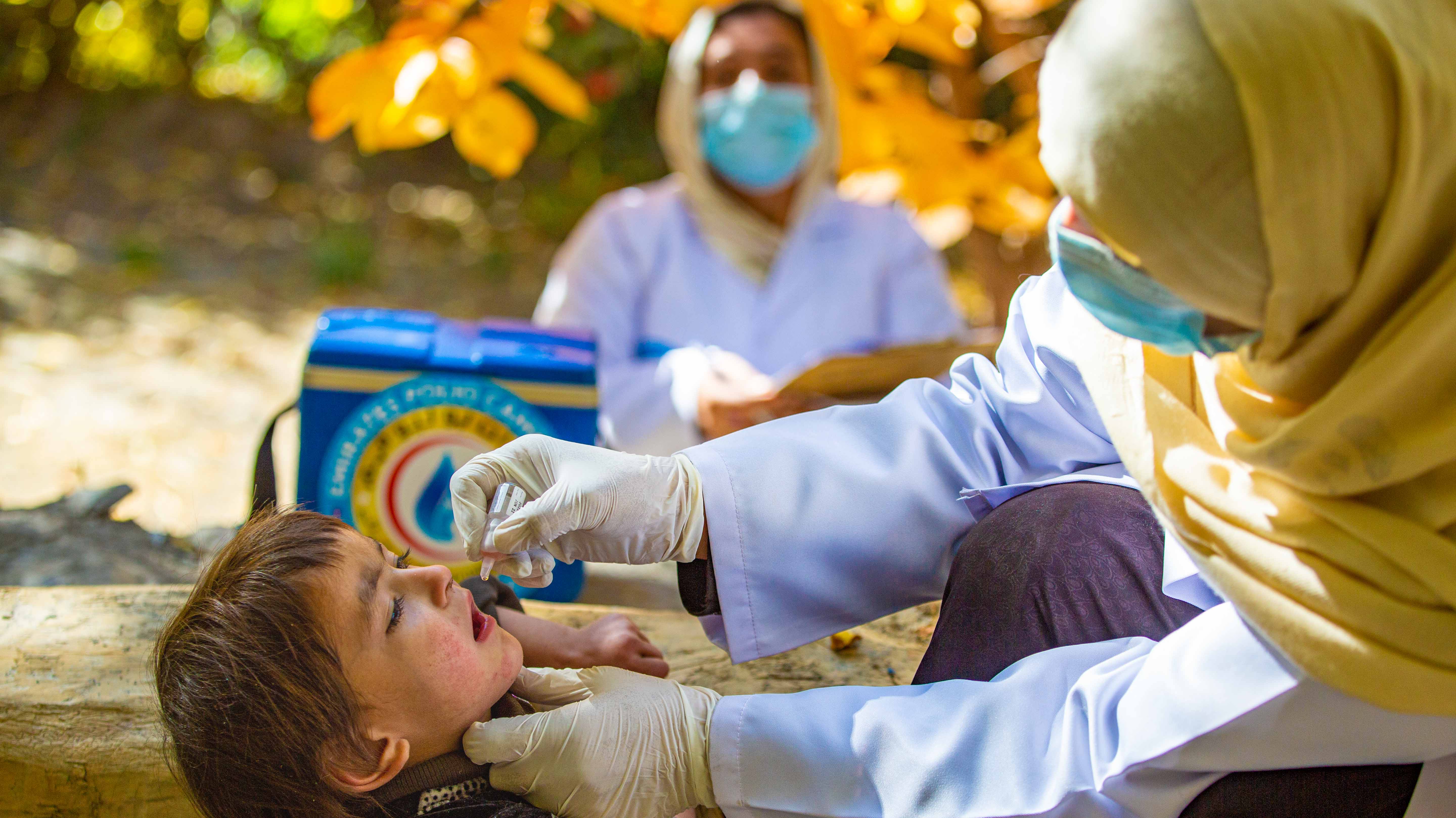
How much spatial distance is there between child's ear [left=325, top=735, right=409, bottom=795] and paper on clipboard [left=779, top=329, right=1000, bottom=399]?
1155 mm

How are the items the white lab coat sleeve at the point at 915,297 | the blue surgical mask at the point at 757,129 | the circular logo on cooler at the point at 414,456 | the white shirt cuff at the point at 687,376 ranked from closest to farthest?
1. the circular logo on cooler at the point at 414,456
2. the white shirt cuff at the point at 687,376
3. the blue surgical mask at the point at 757,129
4. the white lab coat sleeve at the point at 915,297

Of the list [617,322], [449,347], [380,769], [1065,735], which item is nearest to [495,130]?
[449,347]

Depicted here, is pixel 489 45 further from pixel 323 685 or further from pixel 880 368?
pixel 323 685

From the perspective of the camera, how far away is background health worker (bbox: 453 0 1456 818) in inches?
33.4

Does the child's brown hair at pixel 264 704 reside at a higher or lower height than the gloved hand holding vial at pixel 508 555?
lower

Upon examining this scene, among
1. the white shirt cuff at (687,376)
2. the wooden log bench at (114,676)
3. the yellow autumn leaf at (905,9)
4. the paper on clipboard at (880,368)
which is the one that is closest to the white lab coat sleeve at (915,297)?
the white shirt cuff at (687,376)

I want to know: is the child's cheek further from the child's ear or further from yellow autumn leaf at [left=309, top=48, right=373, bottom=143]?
yellow autumn leaf at [left=309, top=48, right=373, bottom=143]

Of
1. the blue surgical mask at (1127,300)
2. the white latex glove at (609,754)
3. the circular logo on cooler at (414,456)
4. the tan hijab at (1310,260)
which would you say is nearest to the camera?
the tan hijab at (1310,260)

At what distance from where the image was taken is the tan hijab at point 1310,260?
83 centimetres

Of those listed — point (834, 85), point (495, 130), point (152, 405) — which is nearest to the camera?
point (495, 130)

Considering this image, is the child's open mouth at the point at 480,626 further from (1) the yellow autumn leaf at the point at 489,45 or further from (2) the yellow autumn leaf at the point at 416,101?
(1) the yellow autumn leaf at the point at 489,45

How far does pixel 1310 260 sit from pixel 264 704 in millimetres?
1172

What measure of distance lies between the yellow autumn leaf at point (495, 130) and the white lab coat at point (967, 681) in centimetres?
102

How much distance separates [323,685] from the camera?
1246mm
